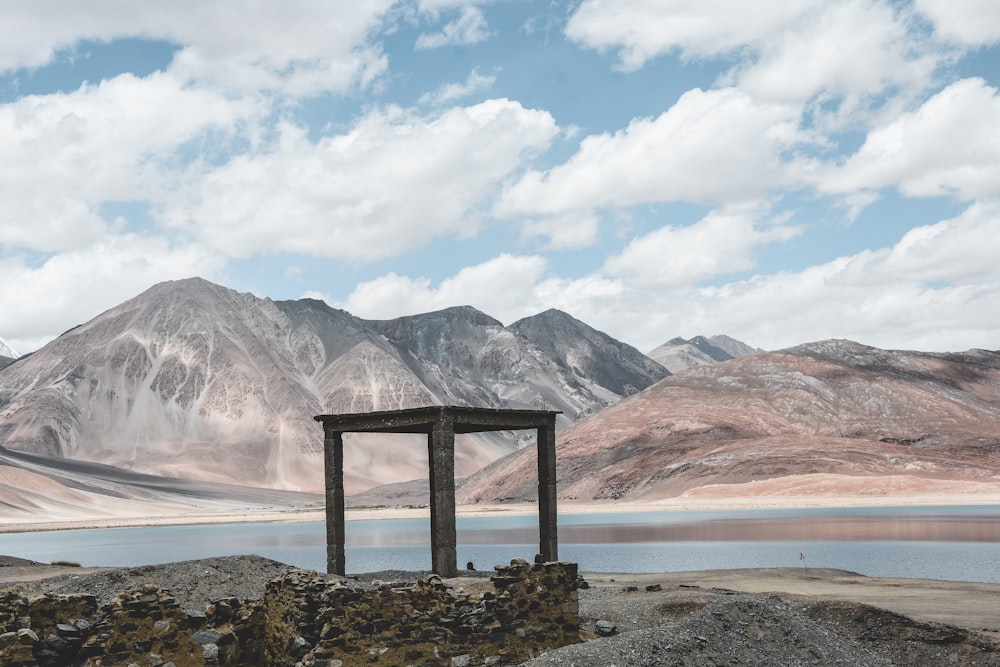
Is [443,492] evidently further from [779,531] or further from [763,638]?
[779,531]

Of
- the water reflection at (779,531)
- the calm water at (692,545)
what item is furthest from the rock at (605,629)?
the water reflection at (779,531)

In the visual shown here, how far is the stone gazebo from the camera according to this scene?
2452 centimetres

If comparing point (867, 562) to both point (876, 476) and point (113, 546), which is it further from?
point (876, 476)

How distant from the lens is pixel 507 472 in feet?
483

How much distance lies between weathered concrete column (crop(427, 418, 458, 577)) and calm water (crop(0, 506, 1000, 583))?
879cm

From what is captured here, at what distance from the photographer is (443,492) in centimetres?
2481

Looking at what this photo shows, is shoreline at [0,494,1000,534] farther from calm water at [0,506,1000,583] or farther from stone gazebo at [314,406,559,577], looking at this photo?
stone gazebo at [314,406,559,577]

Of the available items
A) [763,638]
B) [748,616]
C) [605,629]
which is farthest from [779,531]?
[763,638]

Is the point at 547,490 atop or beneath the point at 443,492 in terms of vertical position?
beneath

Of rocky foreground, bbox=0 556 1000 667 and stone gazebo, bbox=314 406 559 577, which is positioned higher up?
stone gazebo, bbox=314 406 559 577

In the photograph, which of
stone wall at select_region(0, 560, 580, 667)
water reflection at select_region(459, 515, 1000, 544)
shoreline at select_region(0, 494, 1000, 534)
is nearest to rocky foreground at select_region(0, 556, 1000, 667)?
stone wall at select_region(0, 560, 580, 667)

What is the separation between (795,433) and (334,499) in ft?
373

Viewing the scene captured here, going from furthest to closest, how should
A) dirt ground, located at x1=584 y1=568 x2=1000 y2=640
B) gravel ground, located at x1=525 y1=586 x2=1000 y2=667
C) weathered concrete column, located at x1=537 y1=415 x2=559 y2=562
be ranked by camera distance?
weathered concrete column, located at x1=537 y1=415 x2=559 y2=562 → dirt ground, located at x1=584 y1=568 x2=1000 y2=640 → gravel ground, located at x1=525 y1=586 x2=1000 y2=667

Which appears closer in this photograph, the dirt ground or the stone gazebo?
the dirt ground
